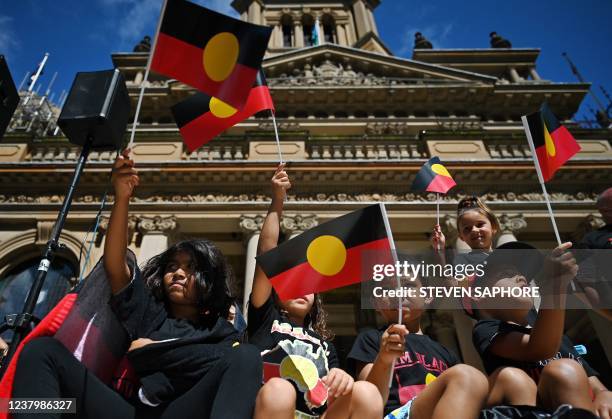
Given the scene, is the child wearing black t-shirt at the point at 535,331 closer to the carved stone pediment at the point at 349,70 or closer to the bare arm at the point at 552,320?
the bare arm at the point at 552,320

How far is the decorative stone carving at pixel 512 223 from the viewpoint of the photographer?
36.7 feet

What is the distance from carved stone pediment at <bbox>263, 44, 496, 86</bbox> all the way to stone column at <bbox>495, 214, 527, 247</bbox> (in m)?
11.3

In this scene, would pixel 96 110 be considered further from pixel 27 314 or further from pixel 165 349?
pixel 165 349

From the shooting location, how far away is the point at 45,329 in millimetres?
2135

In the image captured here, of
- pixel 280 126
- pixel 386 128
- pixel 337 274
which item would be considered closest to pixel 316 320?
pixel 337 274

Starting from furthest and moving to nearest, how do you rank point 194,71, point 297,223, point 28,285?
point 297,223, point 28,285, point 194,71

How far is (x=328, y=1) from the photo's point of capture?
3434cm

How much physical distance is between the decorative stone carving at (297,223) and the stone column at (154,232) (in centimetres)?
318

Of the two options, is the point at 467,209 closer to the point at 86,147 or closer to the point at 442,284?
the point at 442,284

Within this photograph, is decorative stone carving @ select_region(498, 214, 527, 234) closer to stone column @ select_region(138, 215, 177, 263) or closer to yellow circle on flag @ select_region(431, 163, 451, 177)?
yellow circle on flag @ select_region(431, 163, 451, 177)

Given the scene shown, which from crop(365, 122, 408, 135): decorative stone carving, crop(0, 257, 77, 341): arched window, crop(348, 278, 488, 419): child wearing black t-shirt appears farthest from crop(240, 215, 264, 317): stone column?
crop(365, 122, 408, 135): decorative stone carving

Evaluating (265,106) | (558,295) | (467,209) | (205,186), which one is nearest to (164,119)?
(205,186)

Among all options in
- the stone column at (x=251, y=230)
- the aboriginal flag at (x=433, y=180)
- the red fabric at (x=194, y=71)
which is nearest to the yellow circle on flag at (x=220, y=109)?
the red fabric at (x=194, y=71)

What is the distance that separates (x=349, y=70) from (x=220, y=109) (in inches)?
747
